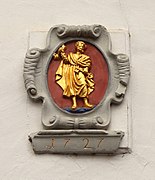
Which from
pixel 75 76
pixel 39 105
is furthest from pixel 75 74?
pixel 39 105

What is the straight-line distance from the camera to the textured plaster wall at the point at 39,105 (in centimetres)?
525

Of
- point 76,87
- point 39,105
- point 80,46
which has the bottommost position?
point 39,105

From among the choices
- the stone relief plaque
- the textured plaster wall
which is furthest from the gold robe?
the textured plaster wall

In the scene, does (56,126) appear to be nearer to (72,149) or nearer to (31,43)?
(72,149)

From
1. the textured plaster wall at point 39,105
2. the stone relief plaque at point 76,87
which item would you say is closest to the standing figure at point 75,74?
the stone relief plaque at point 76,87

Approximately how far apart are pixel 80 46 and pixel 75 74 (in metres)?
0.19

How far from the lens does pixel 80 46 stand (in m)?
5.50

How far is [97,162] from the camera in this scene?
5270 millimetres

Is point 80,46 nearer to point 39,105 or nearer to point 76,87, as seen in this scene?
point 76,87

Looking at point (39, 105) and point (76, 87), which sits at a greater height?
point (76, 87)

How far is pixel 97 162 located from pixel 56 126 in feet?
1.07

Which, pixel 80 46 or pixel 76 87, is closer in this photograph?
pixel 76 87

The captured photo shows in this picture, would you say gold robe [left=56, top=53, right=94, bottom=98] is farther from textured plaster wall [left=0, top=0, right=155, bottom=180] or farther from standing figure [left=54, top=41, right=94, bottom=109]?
textured plaster wall [left=0, top=0, right=155, bottom=180]

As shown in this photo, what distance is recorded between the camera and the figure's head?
5.50 meters
